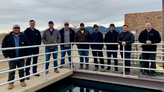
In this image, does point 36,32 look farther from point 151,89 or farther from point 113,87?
point 151,89

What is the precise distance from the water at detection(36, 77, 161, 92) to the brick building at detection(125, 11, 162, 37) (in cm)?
2002

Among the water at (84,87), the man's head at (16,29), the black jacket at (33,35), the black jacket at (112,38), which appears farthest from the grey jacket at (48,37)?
the black jacket at (112,38)

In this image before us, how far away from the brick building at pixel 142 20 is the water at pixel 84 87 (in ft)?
65.7

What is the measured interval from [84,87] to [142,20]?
68.0ft

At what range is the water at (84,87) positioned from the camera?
402 cm

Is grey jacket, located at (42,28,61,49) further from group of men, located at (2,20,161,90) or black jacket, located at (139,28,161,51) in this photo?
black jacket, located at (139,28,161,51)

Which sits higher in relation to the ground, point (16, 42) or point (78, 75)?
point (16, 42)

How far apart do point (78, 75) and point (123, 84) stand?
1522mm

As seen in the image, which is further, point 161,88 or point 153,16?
point 153,16

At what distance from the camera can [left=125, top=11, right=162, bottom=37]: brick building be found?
2105 centimetres

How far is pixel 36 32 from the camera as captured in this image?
3924 millimetres

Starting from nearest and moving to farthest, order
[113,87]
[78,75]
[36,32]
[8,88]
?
1. [8,88]
2. [36,32]
3. [113,87]
4. [78,75]

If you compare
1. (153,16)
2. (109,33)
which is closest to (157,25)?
(153,16)

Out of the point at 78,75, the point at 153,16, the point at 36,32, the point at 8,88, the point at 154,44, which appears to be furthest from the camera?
the point at 153,16
